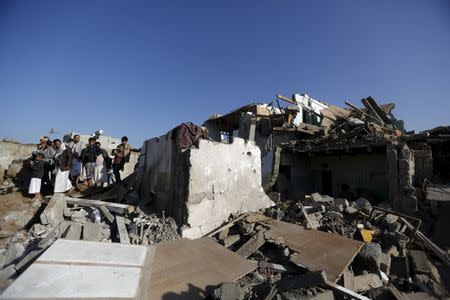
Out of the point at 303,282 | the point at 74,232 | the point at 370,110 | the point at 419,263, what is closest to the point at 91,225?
the point at 74,232

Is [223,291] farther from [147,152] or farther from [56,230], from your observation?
[147,152]

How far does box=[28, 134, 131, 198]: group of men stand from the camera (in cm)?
718

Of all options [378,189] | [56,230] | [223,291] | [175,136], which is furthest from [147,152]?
[378,189]

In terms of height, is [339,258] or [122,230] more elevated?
[122,230]

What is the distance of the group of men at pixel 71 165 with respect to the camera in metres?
7.18

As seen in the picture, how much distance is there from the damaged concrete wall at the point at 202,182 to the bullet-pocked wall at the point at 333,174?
27.9 ft

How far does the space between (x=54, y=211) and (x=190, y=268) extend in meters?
3.87

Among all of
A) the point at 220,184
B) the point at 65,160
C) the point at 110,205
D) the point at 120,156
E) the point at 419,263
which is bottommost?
the point at 419,263

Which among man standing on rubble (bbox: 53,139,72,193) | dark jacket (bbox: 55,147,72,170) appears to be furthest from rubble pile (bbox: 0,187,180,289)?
dark jacket (bbox: 55,147,72,170)

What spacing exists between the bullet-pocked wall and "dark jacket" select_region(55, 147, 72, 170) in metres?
11.8

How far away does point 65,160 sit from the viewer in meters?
7.44

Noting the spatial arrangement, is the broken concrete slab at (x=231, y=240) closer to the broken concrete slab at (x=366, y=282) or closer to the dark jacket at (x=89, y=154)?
the broken concrete slab at (x=366, y=282)

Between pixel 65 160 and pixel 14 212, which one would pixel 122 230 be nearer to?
pixel 14 212

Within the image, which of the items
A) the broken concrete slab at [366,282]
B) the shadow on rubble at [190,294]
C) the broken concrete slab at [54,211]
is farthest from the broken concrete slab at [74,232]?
the broken concrete slab at [366,282]
